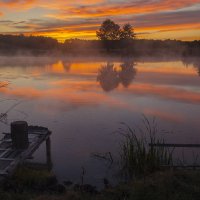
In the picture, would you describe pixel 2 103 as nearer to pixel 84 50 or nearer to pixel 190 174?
pixel 190 174

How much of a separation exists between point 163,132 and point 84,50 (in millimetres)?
101823

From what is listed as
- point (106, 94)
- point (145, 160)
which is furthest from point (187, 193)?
point (106, 94)

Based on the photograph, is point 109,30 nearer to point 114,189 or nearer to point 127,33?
point 127,33

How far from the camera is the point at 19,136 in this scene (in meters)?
9.98

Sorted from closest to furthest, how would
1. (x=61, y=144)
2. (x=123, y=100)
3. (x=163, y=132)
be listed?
(x=61, y=144) → (x=163, y=132) → (x=123, y=100)

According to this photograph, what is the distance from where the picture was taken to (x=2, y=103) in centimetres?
2142

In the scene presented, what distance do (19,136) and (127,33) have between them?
10896cm

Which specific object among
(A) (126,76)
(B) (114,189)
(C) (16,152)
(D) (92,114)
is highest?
(C) (16,152)

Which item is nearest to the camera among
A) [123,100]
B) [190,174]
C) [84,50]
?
[190,174]

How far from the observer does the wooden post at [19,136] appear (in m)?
9.98

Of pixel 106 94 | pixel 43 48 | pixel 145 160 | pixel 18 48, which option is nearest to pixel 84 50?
pixel 43 48

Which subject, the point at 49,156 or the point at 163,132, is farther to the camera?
the point at 163,132

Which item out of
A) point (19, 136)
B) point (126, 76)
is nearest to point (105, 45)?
point (126, 76)

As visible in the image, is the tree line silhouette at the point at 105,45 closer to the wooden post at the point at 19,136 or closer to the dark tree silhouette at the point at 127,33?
the dark tree silhouette at the point at 127,33
